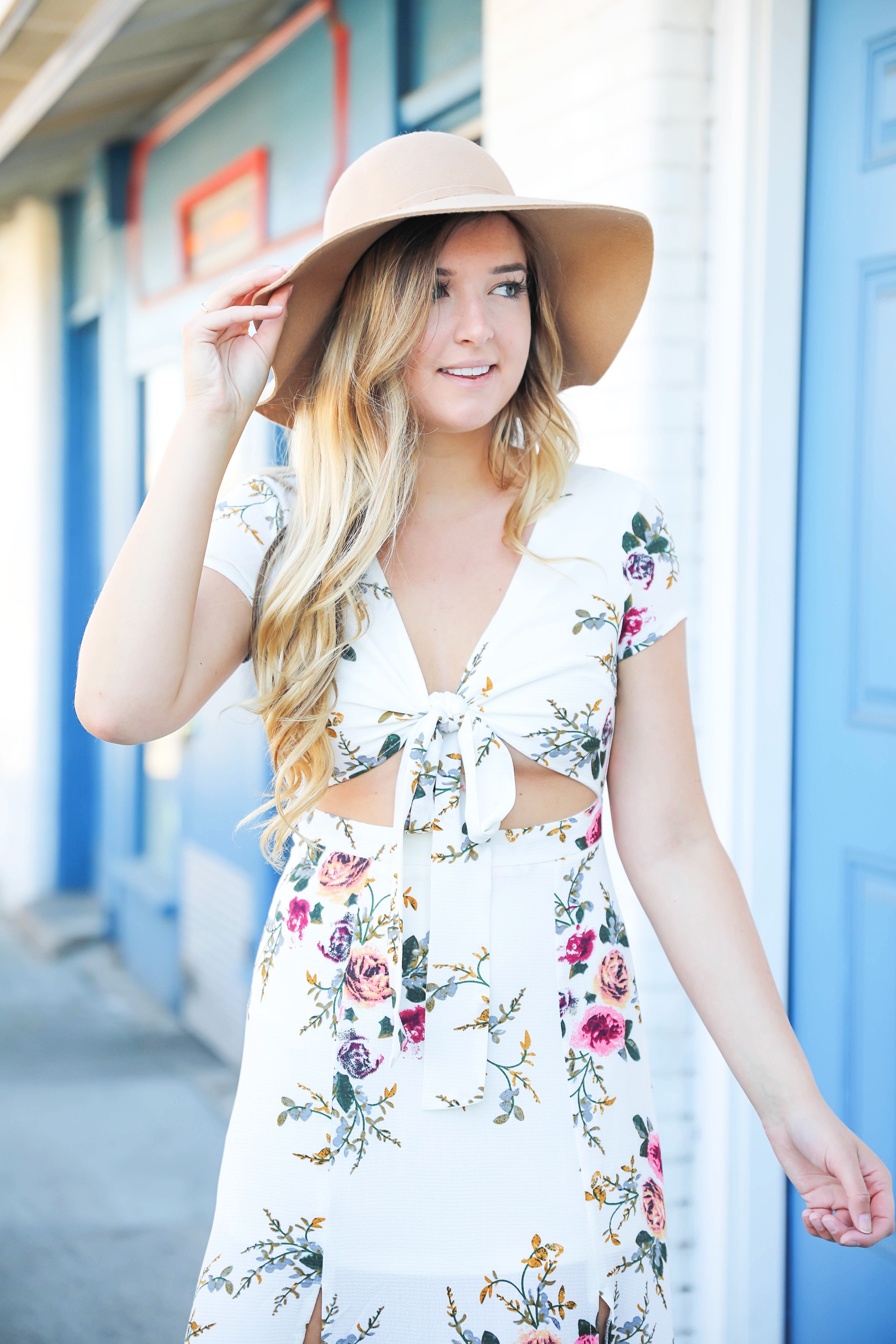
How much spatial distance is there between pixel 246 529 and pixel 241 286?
260mm

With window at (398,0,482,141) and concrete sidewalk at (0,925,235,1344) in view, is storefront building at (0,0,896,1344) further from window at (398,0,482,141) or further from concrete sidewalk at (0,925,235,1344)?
concrete sidewalk at (0,925,235,1344)

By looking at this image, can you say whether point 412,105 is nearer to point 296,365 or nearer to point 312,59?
point 312,59

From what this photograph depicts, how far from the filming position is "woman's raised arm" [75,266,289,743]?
1.18 metres

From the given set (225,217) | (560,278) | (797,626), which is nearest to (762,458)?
(797,626)

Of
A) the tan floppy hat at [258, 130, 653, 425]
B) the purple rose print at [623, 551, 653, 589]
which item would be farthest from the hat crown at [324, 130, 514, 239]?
→ the purple rose print at [623, 551, 653, 589]

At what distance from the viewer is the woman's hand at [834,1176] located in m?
1.21

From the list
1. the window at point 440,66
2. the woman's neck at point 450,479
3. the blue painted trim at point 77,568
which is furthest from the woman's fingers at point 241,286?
the blue painted trim at point 77,568

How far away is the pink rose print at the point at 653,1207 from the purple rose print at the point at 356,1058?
0.35m

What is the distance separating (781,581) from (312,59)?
2.45 meters

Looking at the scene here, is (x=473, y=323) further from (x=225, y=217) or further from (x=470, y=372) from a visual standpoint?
(x=225, y=217)

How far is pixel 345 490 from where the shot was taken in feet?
4.48

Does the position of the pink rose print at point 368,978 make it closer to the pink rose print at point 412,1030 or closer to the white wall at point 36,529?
the pink rose print at point 412,1030

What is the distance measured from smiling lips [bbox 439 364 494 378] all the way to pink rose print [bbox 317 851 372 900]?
556mm

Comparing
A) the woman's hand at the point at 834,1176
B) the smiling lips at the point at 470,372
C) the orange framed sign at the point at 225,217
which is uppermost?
the orange framed sign at the point at 225,217
